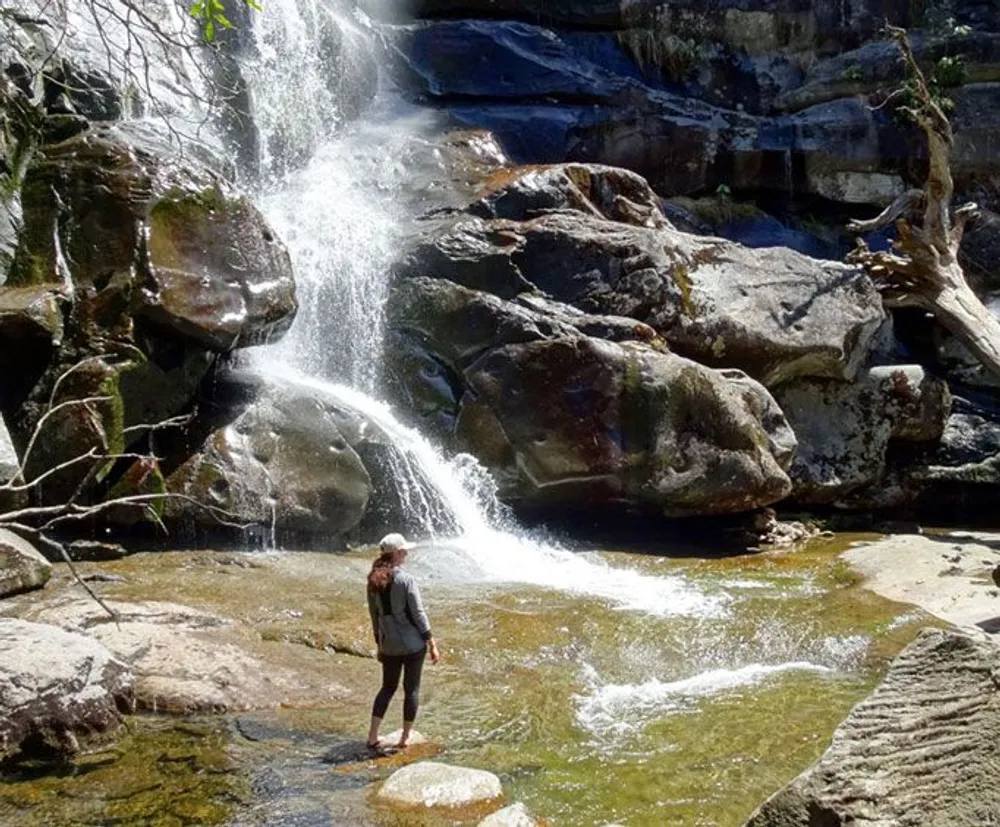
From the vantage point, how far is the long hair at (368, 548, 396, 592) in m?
6.93

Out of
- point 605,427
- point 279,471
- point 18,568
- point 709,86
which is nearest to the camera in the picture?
point 18,568

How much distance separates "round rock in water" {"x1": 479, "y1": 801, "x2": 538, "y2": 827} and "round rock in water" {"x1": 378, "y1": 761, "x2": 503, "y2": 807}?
0.31 m

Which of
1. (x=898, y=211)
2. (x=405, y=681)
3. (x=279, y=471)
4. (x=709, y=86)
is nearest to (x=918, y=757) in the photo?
(x=405, y=681)

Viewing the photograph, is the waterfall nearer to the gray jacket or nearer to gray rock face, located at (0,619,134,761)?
the gray jacket

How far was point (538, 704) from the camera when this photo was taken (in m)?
7.98

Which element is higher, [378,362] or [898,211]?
[898,211]

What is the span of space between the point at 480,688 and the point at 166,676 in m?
2.37

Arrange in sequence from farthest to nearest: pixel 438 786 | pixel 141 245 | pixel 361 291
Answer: pixel 361 291 < pixel 141 245 < pixel 438 786

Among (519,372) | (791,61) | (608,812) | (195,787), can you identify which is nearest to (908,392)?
(519,372)

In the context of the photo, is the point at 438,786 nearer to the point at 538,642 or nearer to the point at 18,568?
the point at 538,642

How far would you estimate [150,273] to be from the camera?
12250 millimetres

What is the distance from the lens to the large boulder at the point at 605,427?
47.5 feet

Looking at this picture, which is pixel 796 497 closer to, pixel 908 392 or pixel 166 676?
pixel 908 392

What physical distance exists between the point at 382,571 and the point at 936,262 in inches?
527
